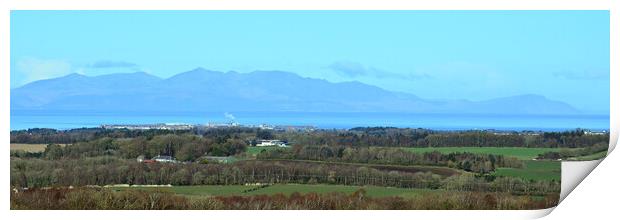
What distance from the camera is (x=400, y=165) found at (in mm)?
22531

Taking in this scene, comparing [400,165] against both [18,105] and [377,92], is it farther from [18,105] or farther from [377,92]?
[18,105]

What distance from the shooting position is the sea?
73.6ft

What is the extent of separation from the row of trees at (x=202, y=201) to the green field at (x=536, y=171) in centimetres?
68

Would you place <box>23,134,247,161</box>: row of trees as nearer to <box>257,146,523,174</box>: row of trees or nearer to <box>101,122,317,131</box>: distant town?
<box>101,122,317,131</box>: distant town

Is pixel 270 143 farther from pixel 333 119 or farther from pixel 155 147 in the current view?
pixel 155 147

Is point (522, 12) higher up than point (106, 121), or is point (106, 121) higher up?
point (522, 12)

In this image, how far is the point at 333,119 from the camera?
73.4 ft

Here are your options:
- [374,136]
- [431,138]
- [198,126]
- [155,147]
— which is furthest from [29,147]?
[431,138]

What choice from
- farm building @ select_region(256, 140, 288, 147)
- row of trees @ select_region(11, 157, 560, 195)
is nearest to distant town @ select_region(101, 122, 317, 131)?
farm building @ select_region(256, 140, 288, 147)
